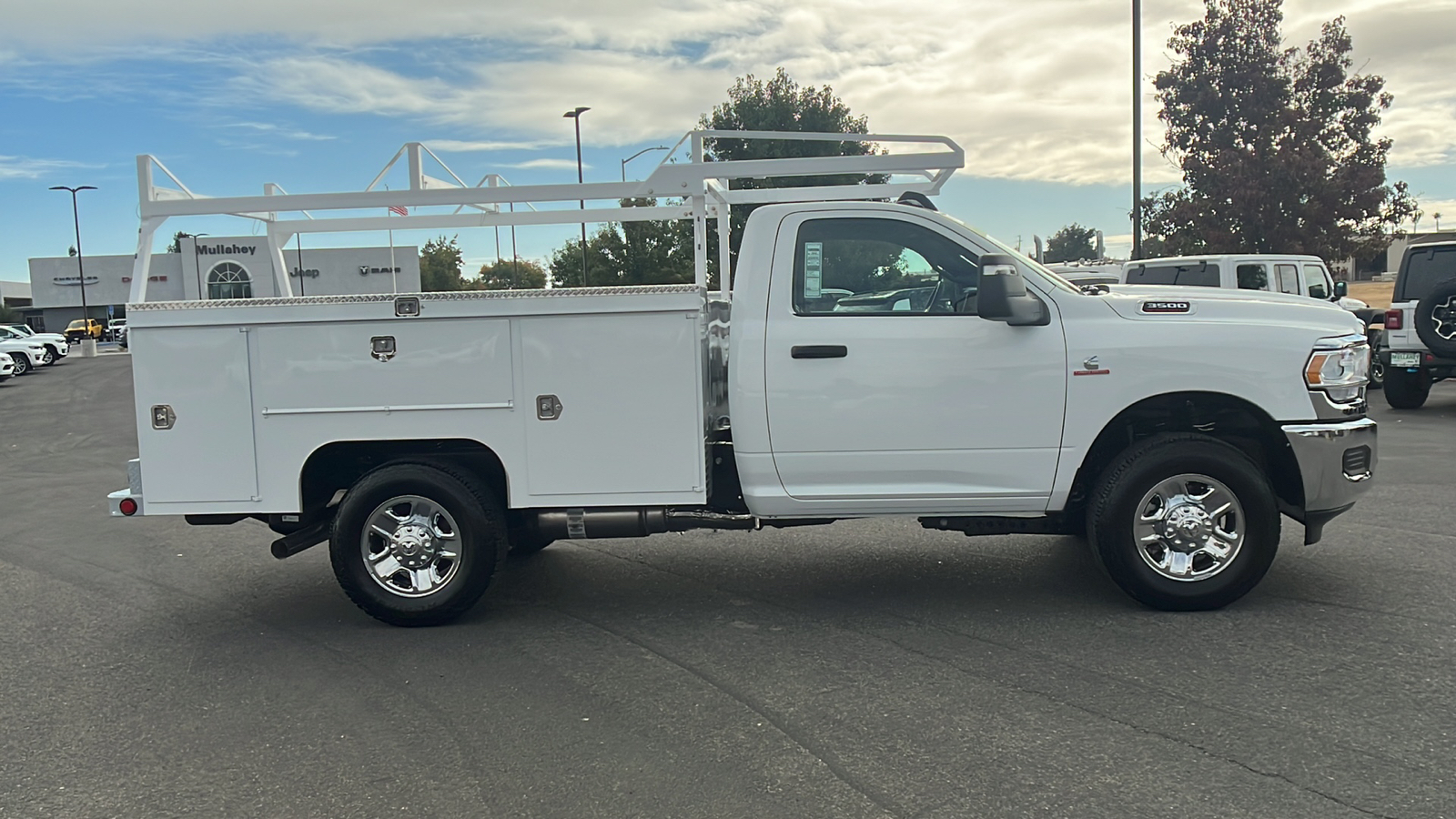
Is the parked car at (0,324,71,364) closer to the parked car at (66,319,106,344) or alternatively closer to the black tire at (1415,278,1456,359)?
the parked car at (66,319,106,344)

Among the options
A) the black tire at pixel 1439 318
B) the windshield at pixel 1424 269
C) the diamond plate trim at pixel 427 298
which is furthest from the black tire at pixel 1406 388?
the diamond plate trim at pixel 427 298

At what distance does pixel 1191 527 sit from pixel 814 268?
2285mm

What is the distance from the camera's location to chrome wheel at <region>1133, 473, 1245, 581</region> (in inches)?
216

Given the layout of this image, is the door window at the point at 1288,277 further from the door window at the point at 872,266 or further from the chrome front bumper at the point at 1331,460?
the door window at the point at 872,266

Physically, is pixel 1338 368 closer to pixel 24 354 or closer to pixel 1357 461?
pixel 1357 461

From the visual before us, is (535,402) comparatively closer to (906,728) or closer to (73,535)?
(906,728)

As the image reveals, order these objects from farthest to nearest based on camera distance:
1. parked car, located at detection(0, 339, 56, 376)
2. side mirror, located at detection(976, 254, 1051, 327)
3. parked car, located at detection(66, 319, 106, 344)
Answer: parked car, located at detection(66, 319, 106, 344) → parked car, located at detection(0, 339, 56, 376) → side mirror, located at detection(976, 254, 1051, 327)

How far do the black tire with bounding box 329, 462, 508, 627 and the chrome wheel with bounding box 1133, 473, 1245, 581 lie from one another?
3.28m

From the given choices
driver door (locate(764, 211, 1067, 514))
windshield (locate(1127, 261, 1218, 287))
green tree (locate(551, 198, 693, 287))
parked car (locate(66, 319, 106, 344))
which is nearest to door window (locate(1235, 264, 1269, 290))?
windshield (locate(1127, 261, 1218, 287))

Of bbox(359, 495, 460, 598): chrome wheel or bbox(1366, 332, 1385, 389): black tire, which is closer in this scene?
bbox(359, 495, 460, 598): chrome wheel

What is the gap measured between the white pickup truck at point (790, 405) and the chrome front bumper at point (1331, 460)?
0.01 metres

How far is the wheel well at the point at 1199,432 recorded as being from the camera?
18.5 ft

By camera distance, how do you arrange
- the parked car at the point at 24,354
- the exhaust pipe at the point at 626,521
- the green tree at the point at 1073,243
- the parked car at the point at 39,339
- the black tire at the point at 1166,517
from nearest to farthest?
the black tire at the point at 1166,517
the exhaust pipe at the point at 626,521
the parked car at the point at 24,354
the parked car at the point at 39,339
the green tree at the point at 1073,243

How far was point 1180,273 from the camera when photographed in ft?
50.8
